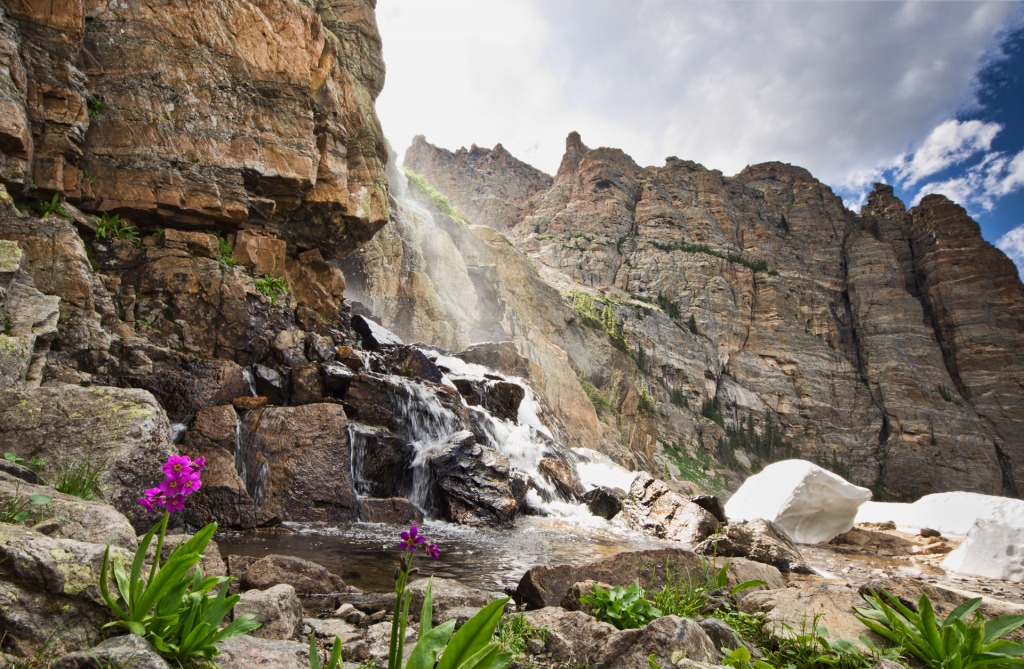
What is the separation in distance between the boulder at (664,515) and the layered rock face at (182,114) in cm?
1083

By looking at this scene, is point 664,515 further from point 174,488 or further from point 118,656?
point 118,656

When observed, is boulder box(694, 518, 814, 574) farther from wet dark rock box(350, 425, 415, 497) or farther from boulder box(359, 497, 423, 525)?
wet dark rock box(350, 425, 415, 497)

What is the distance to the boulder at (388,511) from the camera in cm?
870

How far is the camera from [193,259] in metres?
11.0

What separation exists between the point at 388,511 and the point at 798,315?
6479 centimetres

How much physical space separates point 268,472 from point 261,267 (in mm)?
6387

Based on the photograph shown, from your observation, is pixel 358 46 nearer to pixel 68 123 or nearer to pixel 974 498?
pixel 68 123

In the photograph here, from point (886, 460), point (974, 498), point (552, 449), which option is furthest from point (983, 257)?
point (552, 449)

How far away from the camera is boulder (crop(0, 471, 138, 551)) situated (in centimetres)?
265

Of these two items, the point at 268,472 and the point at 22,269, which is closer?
the point at 22,269

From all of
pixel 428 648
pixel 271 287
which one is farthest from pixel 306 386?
pixel 428 648

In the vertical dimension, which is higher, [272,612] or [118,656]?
[118,656]

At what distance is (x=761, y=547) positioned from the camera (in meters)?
8.46

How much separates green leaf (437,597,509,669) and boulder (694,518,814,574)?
7.75 m
